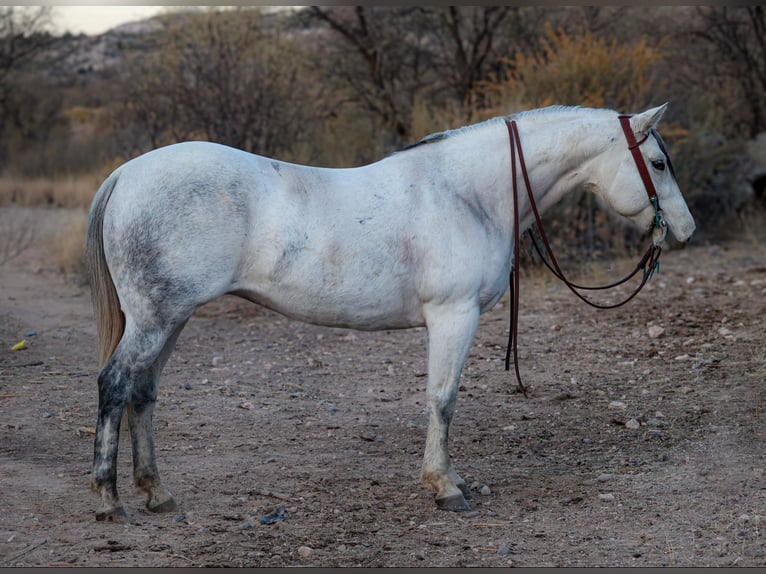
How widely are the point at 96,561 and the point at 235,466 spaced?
53.7 inches

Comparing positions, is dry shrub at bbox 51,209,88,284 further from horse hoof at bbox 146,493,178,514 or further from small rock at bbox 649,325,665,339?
horse hoof at bbox 146,493,178,514

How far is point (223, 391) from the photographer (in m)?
6.42

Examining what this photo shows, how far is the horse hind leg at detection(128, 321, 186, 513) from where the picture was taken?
4242mm

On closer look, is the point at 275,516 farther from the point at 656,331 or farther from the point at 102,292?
the point at 656,331

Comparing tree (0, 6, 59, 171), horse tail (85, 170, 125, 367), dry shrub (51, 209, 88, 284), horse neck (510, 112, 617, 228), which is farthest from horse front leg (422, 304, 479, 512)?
tree (0, 6, 59, 171)

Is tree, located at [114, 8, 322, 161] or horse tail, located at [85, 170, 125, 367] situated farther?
tree, located at [114, 8, 322, 161]

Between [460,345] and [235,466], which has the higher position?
[460,345]

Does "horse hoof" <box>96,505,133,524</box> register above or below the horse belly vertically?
below

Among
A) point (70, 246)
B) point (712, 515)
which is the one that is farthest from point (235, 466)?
point (70, 246)

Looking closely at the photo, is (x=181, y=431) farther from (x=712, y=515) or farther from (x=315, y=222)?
(x=712, y=515)

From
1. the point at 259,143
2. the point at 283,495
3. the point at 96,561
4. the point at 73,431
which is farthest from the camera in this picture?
the point at 259,143

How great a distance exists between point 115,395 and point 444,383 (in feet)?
5.04

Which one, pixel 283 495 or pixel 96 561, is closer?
pixel 96 561

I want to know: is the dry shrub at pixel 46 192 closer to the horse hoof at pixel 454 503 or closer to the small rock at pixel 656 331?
the small rock at pixel 656 331
